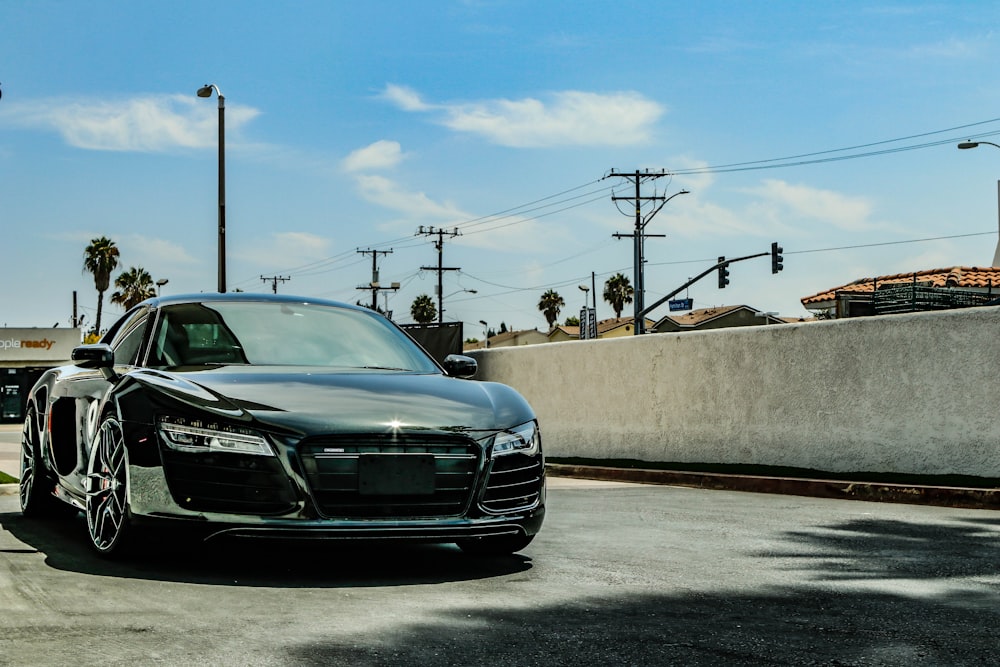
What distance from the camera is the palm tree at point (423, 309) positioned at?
122000 millimetres

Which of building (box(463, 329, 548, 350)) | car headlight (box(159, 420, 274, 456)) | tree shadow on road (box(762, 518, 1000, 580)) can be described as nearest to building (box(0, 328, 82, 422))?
tree shadow on road (box(762, 518, 1000, 580))

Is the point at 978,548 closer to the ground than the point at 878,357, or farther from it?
closer to the ground

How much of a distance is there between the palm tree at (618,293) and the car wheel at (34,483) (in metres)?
99.6

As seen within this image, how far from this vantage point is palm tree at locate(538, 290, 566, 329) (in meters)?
118

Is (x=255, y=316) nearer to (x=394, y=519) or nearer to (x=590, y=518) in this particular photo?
(x=394, y=519)

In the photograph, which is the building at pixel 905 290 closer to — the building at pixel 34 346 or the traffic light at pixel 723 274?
the traffic light at pixel 723 274

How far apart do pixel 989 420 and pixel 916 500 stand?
1.23m

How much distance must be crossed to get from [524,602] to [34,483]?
14.7ft

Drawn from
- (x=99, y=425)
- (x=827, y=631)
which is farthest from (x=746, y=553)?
Answer: (x=99, y=425)

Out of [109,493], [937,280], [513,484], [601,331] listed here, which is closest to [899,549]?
[513,484]

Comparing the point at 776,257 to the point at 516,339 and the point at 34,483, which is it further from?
the point at 516,339

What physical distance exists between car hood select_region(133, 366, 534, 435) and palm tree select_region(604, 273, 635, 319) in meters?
101

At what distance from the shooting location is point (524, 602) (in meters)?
5.25

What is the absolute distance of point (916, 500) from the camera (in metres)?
11.2
